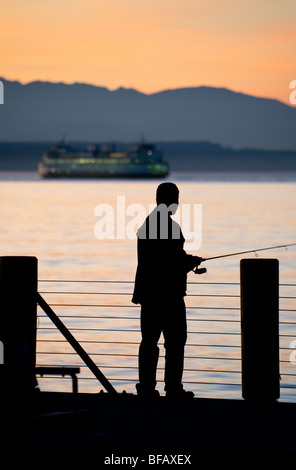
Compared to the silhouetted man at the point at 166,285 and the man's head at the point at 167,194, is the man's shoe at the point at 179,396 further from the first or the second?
the man's head at the point at 167,194

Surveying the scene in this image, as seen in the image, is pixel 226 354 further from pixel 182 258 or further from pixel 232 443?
pixel 232 443

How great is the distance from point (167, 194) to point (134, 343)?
2439 millimetres

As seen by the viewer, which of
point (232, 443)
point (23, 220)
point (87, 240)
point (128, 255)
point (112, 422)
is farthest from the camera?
point (23, 220)

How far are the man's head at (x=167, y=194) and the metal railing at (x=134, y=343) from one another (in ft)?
4.36

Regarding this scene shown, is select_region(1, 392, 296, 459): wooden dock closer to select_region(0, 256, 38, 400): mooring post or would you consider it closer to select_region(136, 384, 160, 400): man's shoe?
select_region(136, 384, 160, 400): man's shoe

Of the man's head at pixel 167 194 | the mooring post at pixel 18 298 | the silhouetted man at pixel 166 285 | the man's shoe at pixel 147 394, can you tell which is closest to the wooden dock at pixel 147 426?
the man's shoe at pixel 147 394

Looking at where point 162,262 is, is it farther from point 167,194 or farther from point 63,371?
point 63,371

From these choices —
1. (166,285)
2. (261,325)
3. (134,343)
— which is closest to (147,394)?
(166,285)

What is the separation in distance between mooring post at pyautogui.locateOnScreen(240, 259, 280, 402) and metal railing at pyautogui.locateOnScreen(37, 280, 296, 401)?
105cm

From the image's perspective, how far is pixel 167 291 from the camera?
670 cm

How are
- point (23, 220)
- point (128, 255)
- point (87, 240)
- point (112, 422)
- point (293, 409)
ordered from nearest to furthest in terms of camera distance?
1. point (112, 422)
2. point (293, 409)
3. point (128, 255)
4. point (87, 240)
5. point (23, 220)
